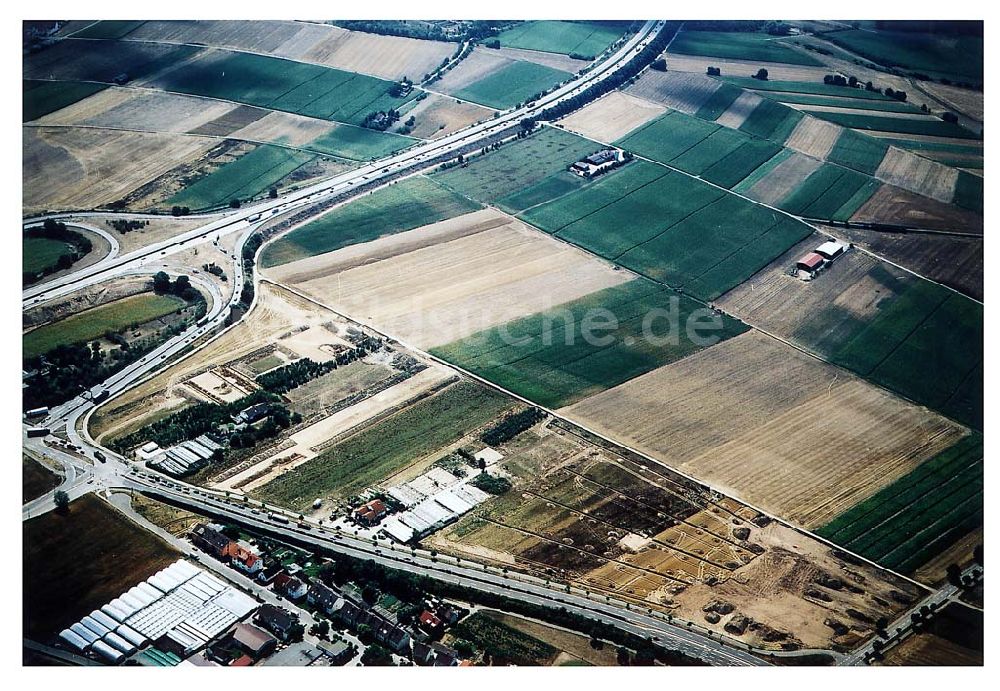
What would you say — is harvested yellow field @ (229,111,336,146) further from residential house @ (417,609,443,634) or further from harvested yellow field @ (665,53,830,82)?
residential house @ (417,609,443,634)

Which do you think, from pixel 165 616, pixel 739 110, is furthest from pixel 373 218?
pixel 165 616

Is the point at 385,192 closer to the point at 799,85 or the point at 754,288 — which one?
the point at 754,288

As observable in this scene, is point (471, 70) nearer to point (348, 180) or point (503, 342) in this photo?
point (348, 180)

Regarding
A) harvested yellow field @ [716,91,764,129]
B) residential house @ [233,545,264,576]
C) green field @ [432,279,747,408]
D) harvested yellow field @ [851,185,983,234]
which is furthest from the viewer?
harvested yellow field @ [716,91,764,129]

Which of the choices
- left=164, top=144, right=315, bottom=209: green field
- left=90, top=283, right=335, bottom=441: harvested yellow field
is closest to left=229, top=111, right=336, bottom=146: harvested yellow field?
left=164, top=144, right=315, bottom=209: green field

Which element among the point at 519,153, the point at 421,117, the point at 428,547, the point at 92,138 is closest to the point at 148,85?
the point at 92,138

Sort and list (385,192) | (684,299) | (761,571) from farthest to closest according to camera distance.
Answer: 1. (385,192)
2. (684,299)
3. (761,571)
